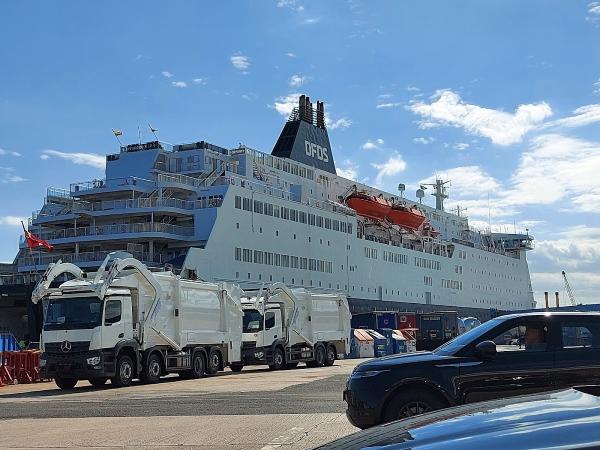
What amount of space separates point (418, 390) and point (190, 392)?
34.2 ft

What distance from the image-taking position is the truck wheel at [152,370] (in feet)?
71.3

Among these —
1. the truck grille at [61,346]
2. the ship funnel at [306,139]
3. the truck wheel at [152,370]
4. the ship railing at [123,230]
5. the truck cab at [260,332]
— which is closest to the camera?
the truck grille at [61,346]

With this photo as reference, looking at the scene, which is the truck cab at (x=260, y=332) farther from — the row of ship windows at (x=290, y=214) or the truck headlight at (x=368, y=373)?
the truck headlight at (x=368, y=373)

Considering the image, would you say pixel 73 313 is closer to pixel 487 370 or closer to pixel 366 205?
pixel 487 370

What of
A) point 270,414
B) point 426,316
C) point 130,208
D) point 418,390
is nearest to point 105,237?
point 130,208

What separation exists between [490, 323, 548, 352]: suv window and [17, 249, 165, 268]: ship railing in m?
34.1

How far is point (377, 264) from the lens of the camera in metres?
58.4

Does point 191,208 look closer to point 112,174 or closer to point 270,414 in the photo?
point 112,174

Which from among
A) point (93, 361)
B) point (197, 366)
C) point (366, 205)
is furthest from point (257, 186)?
point (93, 361)

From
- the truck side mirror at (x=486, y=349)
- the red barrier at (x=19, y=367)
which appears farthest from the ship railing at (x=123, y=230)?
the truck side mirror at (x=486, y=349)

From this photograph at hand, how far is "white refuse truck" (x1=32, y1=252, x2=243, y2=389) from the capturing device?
20.2 meters

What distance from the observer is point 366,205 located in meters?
59.8

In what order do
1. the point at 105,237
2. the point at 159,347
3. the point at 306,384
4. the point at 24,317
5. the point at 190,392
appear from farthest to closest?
the point at 24,317, the point at 105,237, the point at 159,347, the point at 306,384, the point at 190,392

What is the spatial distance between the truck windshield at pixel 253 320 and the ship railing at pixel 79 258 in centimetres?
1430
